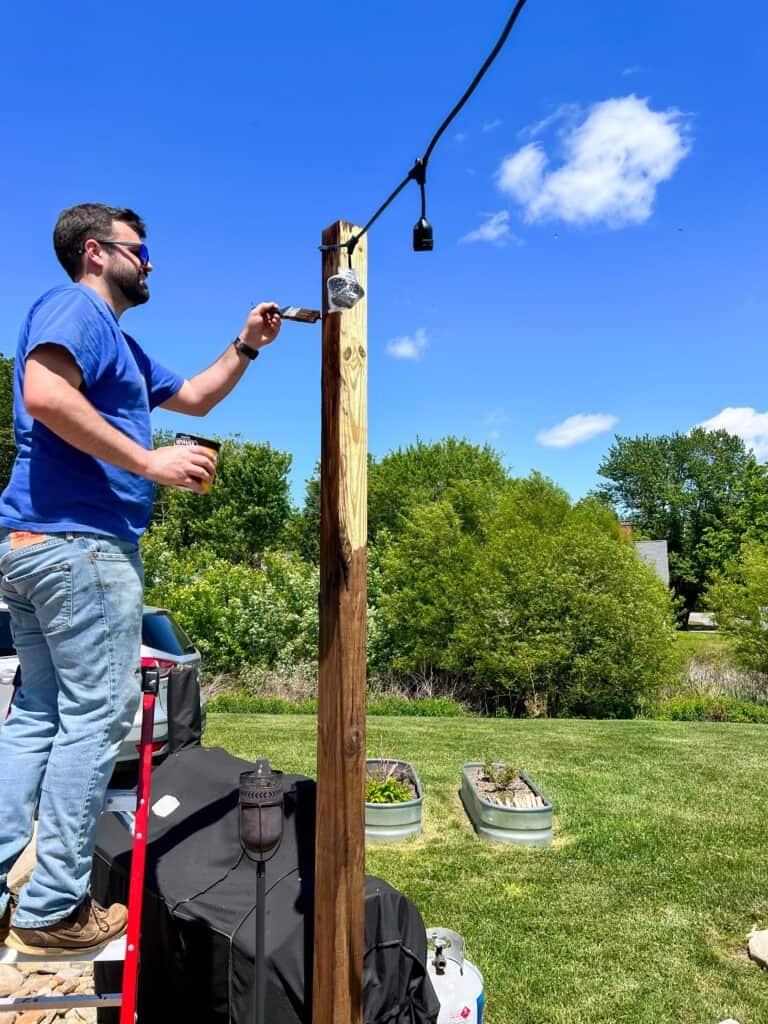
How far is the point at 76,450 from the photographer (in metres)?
1.91

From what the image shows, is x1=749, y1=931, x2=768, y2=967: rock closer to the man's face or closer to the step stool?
the step stool

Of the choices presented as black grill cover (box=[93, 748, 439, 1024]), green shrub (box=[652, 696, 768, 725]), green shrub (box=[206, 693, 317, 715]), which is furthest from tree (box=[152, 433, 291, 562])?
black grill cover (box=[93, 748, 439, 1024])

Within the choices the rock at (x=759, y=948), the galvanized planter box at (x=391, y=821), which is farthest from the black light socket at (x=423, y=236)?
the galvanized planter box at (x=391, y=821)

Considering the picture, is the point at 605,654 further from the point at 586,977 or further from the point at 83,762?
the point at 83,762

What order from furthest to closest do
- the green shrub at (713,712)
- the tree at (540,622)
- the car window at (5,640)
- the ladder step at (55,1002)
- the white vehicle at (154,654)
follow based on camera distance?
the tree at (540,622) → the green shrub at (713,712) → the car window at (5,640) → the white vehicle at (154,654) → the ladder step at (55,1002)

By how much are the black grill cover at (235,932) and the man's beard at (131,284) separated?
1.69 metres

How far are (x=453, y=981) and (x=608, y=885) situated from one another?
6.65 ft

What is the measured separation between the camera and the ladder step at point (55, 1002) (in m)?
1.70

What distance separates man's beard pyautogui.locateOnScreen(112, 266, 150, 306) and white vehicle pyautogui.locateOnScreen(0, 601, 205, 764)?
341 centimetres

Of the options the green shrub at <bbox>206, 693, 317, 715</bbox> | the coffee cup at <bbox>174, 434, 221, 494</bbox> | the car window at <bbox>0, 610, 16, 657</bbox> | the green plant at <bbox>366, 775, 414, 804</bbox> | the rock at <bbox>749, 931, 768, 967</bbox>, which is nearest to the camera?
the coffee cup at <bbox>174, 434, 221, 494</bbox>

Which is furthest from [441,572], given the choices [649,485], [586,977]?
[649,485]

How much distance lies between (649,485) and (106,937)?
1943 inches

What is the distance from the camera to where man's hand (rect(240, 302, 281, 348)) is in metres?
2.40

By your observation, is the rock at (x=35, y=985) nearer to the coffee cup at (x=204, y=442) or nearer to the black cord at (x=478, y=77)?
the coffee cup at (x=204, y=442)
